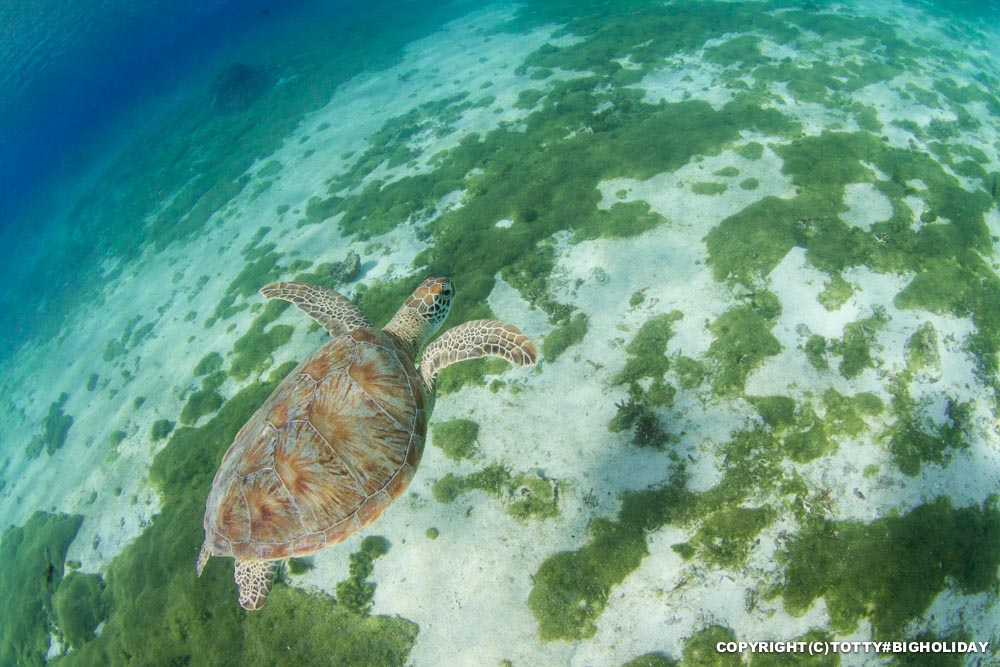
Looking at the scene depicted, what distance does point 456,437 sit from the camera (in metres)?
7.29

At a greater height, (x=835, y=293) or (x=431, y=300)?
(x=431, y=300)

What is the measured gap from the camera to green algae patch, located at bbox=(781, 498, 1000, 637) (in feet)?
17.3

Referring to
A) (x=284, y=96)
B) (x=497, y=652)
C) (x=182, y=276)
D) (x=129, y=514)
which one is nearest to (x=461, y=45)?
(x=284, y=96)

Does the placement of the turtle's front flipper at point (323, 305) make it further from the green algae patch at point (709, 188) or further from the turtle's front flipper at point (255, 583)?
the green algae patch at point (709, 188)

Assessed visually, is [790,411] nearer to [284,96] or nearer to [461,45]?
[461,45]

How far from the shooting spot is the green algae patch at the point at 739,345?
279 inches

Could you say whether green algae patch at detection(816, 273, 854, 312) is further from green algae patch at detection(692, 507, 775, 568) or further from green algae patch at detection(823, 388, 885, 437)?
green algae patch at detection(692, 507, 775, 568)

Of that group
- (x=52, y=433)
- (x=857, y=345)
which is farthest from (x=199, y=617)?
(x=52, y=433)

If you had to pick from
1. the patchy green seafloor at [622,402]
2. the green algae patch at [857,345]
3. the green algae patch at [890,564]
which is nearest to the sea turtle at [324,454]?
the patchy green seafloor at [622,402]

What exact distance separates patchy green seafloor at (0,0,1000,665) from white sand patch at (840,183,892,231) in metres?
0.05

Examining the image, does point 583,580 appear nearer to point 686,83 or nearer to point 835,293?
point 835,293

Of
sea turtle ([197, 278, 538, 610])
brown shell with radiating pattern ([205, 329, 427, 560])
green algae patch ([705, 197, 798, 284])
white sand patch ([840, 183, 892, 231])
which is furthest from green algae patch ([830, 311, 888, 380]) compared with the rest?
brown shell with radiating pattern ([205, 329, 427, 560])

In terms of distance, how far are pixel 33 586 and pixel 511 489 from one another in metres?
11.8

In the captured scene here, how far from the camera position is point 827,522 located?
5770 millimetres
